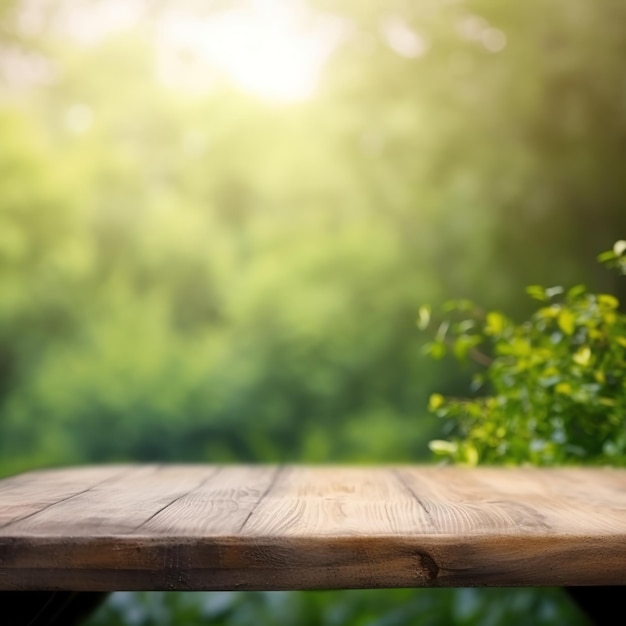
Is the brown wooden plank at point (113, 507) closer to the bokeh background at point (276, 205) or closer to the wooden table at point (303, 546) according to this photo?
the wooden table at point (303, 546)

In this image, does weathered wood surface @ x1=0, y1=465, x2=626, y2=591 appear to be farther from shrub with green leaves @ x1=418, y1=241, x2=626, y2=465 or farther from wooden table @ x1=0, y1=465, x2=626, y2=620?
shrub with green leaves @ x1=418, y1=241, x2=626, y2=465

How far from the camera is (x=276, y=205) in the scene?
3.97m

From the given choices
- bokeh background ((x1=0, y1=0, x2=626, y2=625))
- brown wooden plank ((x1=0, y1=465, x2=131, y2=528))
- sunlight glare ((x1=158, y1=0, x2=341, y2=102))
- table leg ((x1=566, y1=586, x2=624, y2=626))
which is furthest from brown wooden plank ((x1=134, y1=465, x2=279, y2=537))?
sunlight glare ((x1=158, y1=0, x2=341, y2=102))

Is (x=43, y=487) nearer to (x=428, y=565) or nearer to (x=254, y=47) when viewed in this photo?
(x=428, y=565)

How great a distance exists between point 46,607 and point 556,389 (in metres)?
1.12

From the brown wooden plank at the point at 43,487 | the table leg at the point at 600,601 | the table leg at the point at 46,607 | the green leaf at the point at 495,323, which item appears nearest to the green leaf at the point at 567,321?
the green leaf at the point at 495,323

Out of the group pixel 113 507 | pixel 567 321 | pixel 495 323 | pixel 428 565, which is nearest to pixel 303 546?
pixel 428 565

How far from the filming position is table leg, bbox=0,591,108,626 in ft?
2.67

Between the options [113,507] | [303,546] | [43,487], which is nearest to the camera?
[303,546]

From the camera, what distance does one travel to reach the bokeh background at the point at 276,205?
12.4ft

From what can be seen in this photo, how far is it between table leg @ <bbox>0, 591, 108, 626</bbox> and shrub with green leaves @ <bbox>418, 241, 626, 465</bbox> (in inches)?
34.4

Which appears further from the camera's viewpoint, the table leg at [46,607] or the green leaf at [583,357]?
the green leaf at [583,357]

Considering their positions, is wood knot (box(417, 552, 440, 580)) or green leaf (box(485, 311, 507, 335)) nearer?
wood knot (box(417, 552, 440, 580))

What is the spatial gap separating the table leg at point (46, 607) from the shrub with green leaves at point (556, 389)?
0.87 metres
